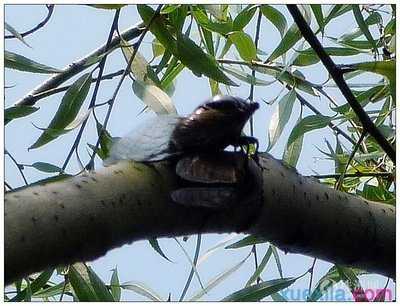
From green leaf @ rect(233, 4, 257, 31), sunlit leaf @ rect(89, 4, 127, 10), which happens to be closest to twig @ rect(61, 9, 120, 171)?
sunlit leaf @ rect(89, 4, 127, 10)

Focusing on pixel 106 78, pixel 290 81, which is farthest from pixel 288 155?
pixel 106 78

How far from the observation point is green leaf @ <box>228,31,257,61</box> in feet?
2.42

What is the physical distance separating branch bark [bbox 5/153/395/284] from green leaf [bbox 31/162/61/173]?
284 mm

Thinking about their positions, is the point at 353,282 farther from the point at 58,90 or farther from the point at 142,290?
the point at 58,90

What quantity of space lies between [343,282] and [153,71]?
0.85 feet

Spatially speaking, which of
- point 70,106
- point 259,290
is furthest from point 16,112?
point 259,290

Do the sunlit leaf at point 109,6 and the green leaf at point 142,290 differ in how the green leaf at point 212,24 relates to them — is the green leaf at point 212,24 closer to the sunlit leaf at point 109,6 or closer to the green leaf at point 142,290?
the sunlit leaf at point 109,6

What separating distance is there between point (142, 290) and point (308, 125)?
0.22 m

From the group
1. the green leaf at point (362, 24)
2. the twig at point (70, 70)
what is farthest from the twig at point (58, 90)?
the green leaf at point (362, 24)

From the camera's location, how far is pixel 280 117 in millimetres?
730

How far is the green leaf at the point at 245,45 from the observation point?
737 millimetres

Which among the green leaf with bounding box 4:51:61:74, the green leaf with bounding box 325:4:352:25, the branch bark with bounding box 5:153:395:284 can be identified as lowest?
the branch bark with bounding box 5:153:395:284

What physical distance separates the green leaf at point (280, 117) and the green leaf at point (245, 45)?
51mm

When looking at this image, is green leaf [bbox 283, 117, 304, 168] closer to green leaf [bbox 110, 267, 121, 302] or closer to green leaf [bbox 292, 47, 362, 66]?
green leaf [bbox 292, 47, 362, 66]
